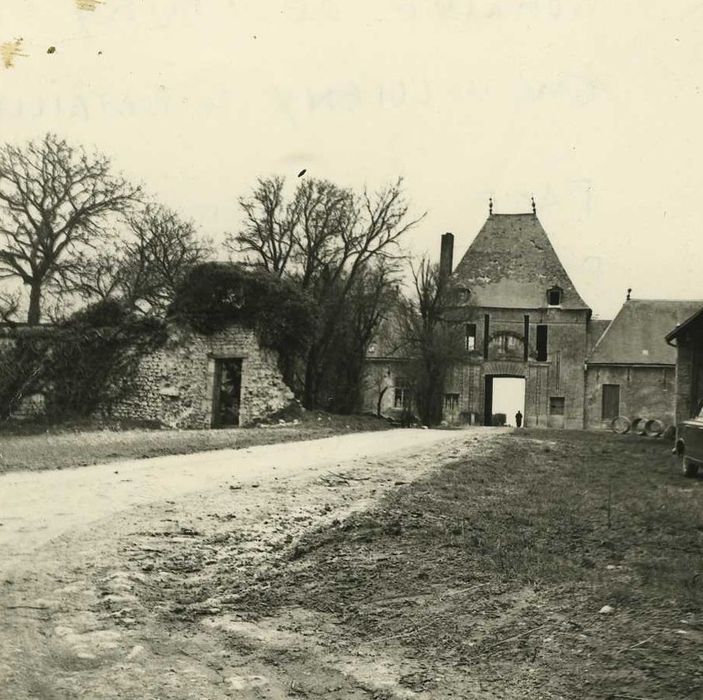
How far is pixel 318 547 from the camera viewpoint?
239 inches

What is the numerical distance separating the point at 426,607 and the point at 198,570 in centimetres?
176

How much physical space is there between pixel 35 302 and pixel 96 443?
764 inches

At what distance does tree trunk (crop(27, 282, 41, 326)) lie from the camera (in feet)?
103

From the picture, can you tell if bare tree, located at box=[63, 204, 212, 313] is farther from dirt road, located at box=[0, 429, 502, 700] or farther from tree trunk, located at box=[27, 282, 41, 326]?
dirt road, located at box=[0, 429, 502, 700]

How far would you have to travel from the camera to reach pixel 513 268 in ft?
149

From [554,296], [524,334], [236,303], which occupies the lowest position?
[236,303]

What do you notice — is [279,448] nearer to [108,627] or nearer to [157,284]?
[108,627]

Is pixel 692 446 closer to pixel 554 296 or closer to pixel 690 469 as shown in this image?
pixel 690 469

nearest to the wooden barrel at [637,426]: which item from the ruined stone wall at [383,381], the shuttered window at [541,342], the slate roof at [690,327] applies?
the shuttered window at [541,342]

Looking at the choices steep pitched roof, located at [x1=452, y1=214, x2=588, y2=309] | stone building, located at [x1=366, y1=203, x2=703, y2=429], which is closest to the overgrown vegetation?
stone building, located at [x1=366, y1=203, x2=703, y2=429]

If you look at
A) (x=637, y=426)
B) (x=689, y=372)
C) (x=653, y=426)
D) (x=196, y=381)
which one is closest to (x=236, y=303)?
(x=196, y=381)

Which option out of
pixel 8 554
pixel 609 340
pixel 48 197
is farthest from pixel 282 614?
pixel 609 340

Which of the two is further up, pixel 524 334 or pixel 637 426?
pixel 524 334

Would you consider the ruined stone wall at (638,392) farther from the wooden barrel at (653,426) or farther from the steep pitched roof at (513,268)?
the steep pitched roof at (513,268)
